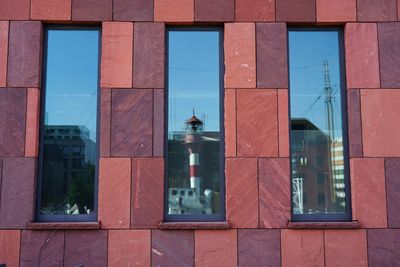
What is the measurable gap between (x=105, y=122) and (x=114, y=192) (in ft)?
2.67

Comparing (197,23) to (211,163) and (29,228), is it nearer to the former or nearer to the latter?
(211,163)

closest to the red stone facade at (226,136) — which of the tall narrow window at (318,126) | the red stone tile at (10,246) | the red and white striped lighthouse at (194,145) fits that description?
the red stone tile at (10,246)

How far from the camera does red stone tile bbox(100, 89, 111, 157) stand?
5547mm

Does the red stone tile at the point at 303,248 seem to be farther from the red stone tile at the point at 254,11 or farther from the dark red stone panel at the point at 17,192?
the dark red stone panel at the point at 17,192

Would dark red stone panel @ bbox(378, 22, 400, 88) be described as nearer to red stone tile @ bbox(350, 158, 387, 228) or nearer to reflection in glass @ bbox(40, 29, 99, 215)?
red stone tile @ bbox(350, 158, 387, 228)

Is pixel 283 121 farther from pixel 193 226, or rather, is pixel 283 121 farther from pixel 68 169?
pixel 68 169

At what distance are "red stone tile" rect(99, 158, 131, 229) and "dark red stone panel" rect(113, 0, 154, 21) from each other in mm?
1682

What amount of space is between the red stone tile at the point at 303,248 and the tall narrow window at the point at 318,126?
0.23 meters

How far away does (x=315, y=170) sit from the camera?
18.9 ft

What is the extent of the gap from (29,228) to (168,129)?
1921mm

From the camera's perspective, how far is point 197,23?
5777 mm

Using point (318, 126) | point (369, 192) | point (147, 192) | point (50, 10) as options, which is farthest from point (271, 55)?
point (50, 10)

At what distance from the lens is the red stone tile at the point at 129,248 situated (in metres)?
5.39

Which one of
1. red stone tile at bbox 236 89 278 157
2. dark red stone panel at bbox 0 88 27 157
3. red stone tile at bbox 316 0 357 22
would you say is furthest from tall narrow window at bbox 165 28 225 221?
dark red stone panel at bbox 0 88 27 157
